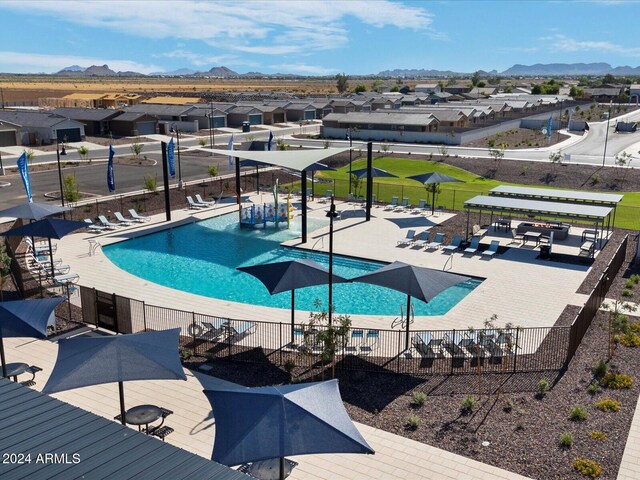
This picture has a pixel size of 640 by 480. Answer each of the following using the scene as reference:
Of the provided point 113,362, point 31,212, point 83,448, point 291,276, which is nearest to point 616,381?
point 291,276

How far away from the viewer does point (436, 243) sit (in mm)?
30562

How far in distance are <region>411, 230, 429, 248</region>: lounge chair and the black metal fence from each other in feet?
36.0

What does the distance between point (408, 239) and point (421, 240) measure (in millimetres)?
690

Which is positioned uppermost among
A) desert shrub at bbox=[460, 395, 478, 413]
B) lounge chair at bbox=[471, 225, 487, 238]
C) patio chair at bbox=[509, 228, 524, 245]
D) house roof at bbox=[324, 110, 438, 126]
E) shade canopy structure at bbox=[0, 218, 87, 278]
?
house roof at bbox=[324, 110, 438, 126]

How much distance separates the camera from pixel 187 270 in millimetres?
26938

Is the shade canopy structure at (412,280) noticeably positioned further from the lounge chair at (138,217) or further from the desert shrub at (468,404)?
the lounge chair at (138,217)

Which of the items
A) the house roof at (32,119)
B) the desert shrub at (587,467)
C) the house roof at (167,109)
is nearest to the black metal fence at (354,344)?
the desert shrub at (587,467)

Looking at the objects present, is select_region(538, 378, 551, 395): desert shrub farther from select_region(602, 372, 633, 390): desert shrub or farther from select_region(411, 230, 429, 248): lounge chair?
select_region(411, 230, 429, 248): lounge chair

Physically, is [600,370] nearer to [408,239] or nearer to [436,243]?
[436,243]

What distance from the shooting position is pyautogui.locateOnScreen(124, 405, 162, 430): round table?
12.8m

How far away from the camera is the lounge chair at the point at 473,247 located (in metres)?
29.2

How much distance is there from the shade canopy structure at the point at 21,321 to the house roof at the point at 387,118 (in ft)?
206

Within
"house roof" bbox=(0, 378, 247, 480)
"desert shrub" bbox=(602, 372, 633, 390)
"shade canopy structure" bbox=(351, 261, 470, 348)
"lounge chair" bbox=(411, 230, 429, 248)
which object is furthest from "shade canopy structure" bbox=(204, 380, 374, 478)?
"lounge chair" bbox=(411, 230, 429, 248)

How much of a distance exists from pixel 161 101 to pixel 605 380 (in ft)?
340
